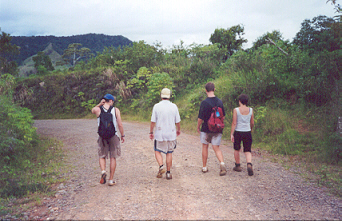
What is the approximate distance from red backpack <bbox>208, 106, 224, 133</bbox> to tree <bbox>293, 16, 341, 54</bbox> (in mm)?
5876

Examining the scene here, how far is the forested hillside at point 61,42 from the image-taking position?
65.9 metres

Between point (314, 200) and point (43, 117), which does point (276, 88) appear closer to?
point (314, 200)

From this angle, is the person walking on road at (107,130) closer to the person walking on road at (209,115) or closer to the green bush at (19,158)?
the green bush at (19,158)

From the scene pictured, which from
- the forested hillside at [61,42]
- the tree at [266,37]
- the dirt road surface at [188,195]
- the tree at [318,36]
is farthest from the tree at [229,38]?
the forested hillside at [61,42]

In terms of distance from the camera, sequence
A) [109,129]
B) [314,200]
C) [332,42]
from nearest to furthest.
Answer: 1. [314,200]
2. [109,129]
3. [332,42]

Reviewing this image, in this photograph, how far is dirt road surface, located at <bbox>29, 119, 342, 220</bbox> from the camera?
13.2 feet

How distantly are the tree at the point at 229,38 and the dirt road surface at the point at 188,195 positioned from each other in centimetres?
2133

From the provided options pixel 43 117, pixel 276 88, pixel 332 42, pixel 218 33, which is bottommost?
pixel 43 117

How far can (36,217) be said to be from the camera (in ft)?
13.7

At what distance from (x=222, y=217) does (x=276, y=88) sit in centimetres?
871

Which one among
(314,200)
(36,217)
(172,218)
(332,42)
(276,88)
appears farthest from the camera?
(276,88)

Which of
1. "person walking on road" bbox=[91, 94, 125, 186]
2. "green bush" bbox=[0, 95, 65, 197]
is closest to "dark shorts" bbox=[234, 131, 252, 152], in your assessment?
"person walking on road" bbox=[91, 94, 125, 186]

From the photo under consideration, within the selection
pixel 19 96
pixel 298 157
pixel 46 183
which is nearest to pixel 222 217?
pixel 46 183

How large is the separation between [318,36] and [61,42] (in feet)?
247
